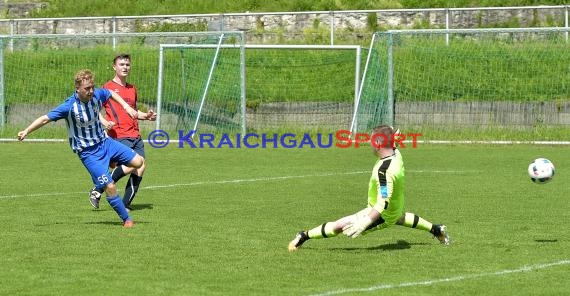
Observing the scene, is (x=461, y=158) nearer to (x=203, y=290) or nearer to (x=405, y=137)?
(x=405, y=137)

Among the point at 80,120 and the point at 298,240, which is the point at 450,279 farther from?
the point at 80,120

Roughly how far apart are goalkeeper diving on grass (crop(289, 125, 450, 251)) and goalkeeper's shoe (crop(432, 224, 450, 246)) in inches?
15.8

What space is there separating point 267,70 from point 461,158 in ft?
32.9

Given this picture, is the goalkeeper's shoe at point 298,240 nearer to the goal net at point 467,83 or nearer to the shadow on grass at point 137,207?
the shadow on grass at point 137,207

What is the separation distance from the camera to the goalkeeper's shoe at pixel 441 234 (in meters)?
10.4

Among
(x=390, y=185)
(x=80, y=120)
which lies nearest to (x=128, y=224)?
(x=80, y=120)

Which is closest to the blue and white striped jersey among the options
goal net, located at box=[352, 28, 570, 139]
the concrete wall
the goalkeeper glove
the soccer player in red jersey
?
the soccer player in red jersey

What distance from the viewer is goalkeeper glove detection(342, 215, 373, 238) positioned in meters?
9.87

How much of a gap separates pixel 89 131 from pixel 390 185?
12.4 feet

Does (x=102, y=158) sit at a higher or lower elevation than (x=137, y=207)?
higher

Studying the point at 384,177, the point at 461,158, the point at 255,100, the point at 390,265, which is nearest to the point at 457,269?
the point at 390,265

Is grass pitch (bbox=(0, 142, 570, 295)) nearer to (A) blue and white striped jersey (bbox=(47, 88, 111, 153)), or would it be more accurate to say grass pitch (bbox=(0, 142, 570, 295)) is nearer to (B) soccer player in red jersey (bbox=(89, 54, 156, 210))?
(B) soccer player in red jersey (bbox=(89, 54, 156, 210))

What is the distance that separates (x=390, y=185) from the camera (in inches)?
393

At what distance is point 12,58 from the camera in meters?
29.6
